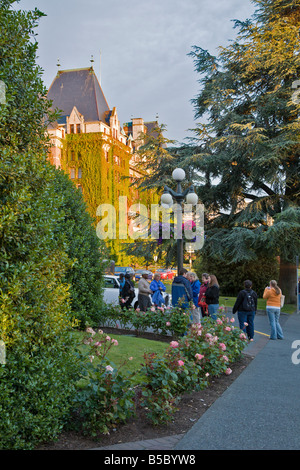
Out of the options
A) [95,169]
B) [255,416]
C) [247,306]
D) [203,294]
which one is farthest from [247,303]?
[95,169]

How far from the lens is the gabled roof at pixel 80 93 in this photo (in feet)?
167

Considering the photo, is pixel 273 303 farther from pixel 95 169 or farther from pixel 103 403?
pixel 95 169

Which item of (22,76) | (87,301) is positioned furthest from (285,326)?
(22,76)

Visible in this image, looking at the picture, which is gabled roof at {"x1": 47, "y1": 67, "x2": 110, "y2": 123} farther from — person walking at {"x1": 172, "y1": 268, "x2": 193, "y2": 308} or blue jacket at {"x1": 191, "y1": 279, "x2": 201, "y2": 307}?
person walking at {"x1": 172, "y1": 268, "x2": 193, "y2": 308}

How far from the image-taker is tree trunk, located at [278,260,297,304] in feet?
74.8

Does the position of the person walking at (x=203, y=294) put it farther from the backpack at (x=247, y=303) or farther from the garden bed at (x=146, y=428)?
the garden bed at (x=146, y=428)

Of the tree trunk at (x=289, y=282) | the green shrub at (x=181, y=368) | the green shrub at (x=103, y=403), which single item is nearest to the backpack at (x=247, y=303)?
the green shrub at (x=181, y=368)

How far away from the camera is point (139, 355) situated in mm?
8109

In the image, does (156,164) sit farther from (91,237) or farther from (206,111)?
(91,237)

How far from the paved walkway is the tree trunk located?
14592 mm

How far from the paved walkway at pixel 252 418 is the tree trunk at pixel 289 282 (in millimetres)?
14592

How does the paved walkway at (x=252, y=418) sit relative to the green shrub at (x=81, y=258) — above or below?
below

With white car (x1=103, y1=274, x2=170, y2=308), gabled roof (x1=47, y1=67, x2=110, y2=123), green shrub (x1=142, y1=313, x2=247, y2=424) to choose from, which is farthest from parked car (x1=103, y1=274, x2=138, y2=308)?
gabled roof (x1=47, y1=67, x2=110, y2=123)
